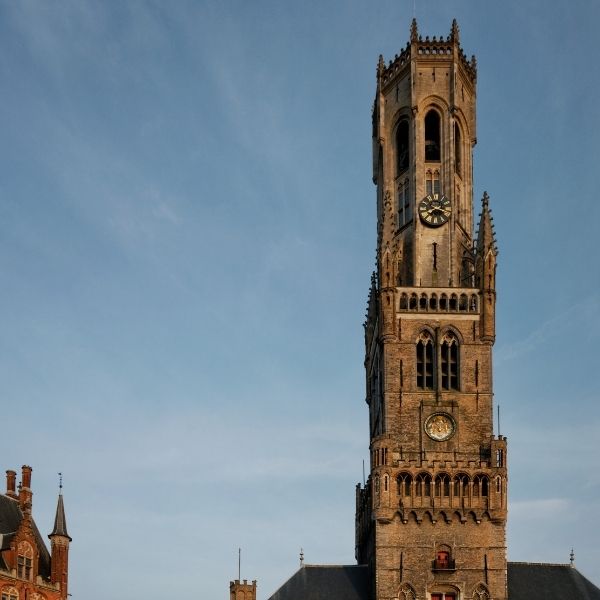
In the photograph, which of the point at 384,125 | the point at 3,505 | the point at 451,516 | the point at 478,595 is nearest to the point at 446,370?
the point at 451,516

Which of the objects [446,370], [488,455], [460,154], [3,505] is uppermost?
[460,154]

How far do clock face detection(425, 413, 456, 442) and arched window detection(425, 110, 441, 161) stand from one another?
74.8 feet

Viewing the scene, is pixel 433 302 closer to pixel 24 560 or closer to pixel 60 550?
pixel 60 550

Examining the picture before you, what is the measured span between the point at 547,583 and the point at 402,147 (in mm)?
38019

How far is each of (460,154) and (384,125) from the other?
719 cm

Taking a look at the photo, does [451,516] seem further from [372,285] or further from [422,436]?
[372,285]

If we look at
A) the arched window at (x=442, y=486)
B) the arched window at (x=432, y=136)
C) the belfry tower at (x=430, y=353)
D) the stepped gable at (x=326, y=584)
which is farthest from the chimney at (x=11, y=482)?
the arched window at (x=432, y=136)

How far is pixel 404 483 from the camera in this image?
273ft

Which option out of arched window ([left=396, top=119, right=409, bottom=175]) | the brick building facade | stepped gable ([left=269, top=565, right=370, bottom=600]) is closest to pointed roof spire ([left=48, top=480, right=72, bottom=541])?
the brick building facade

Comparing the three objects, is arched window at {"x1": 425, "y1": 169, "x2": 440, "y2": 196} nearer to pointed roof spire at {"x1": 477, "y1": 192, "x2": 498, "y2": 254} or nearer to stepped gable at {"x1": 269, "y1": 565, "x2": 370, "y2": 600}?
pointed roof spire at {"x1": 477, "y1": 192, "x2": 498, "y2": 254}

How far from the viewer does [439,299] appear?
3538 inches

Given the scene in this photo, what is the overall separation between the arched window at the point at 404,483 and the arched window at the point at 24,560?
26187mm

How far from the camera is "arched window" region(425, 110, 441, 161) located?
96.6 metres

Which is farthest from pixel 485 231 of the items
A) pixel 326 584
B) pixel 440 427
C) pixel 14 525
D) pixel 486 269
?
pixel 14 525
